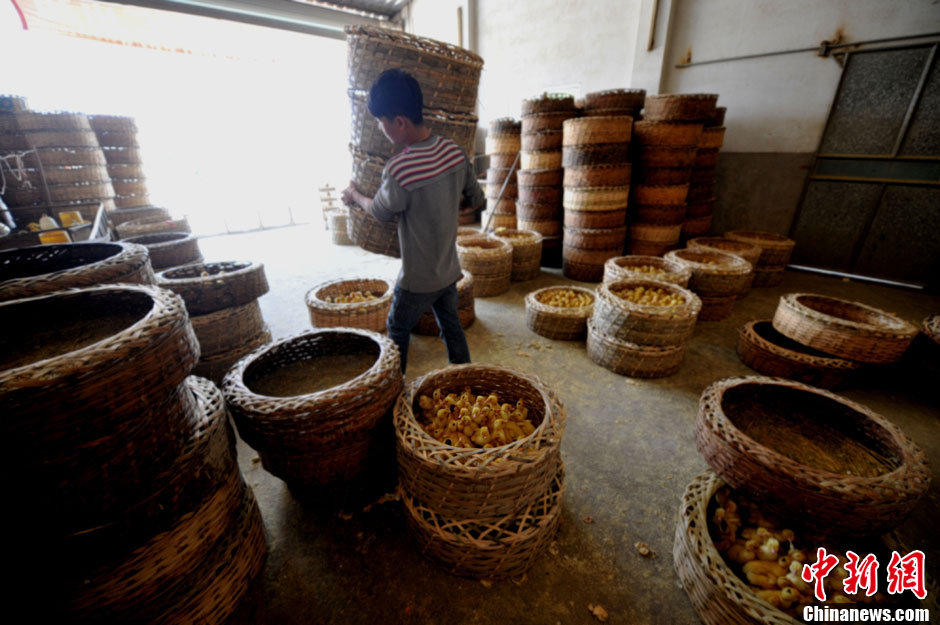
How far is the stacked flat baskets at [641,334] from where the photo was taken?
2830 millimetres

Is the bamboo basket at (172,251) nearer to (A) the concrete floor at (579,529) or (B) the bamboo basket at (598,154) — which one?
(A) the concrete floor at (579,529)

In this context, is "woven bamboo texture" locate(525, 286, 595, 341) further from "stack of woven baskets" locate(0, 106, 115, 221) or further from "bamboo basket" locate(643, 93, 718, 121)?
"stack of woven baskets" locate(0, 106, 115, 221)

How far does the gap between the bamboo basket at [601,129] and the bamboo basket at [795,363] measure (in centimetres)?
273

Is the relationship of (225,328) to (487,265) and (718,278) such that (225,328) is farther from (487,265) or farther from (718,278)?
(718,278)

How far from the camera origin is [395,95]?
1655 mm

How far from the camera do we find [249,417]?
1423 millimetres

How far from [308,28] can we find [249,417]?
11145 mm

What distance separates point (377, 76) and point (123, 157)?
23.2ft

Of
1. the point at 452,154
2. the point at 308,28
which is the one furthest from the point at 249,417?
the point at 308,28

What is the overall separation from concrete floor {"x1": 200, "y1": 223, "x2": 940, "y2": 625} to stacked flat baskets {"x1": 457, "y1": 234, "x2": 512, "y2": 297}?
1.49 metres

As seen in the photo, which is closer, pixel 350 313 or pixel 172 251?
pixel 350 313

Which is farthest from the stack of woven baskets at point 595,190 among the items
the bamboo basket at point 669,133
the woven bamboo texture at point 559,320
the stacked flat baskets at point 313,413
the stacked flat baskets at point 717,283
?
the stacked flat baskets at point 313,413

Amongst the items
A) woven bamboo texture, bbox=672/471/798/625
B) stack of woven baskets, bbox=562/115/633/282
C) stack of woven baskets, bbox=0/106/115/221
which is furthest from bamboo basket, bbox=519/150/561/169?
stack of woven baskets, bbox=0/106/115/221

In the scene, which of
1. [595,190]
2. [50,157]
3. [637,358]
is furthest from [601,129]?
[50,157]
